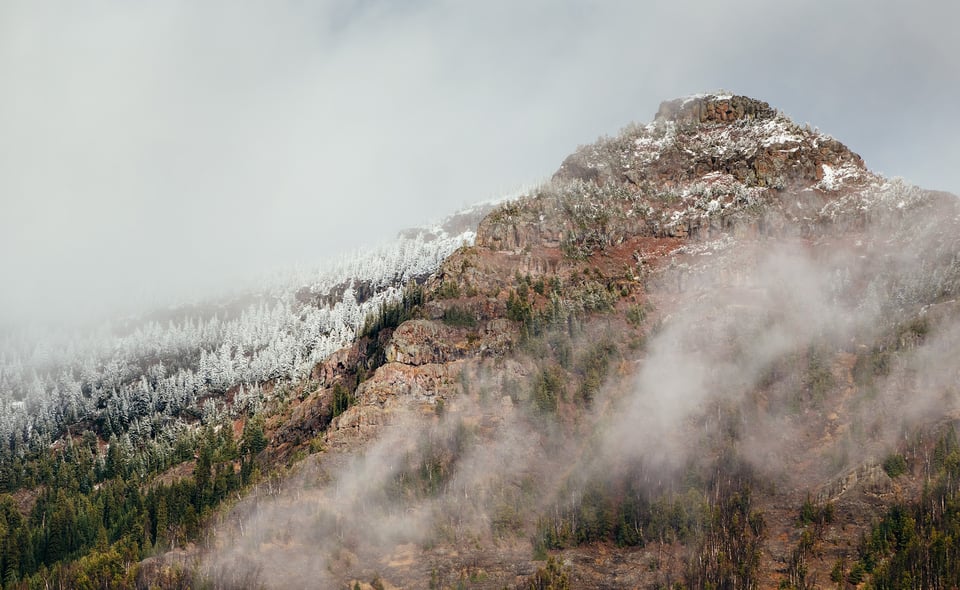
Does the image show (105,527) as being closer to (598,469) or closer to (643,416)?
(598,469)

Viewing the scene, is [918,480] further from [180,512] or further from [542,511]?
[180,512]

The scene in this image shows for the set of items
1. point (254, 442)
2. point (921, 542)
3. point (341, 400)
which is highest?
point (341, 400)

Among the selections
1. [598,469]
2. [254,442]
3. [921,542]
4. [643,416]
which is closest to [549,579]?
[598,469]

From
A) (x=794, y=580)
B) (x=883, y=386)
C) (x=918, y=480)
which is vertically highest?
(x=883, y=386)

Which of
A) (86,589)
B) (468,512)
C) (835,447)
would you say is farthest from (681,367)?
(86,589)

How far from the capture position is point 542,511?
160 m

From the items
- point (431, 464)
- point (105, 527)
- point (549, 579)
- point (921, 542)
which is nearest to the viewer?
point (921, 542)

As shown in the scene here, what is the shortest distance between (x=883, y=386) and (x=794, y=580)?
5569 centimetres

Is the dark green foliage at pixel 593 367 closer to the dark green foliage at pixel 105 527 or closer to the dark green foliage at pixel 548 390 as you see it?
the dark green foliage at pixel 548 390

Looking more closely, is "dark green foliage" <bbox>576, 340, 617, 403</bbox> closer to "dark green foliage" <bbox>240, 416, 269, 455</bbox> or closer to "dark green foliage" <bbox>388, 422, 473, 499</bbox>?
"dark green foliage" <bbox>388, 422, 473, 499</bbox>

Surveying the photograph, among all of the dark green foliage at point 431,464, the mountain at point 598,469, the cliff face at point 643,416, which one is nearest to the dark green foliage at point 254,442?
the mountain at point 598,469

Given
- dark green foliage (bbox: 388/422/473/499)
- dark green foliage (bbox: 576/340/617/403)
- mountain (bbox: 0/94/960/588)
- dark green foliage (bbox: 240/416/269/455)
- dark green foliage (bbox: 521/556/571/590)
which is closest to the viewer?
dark green foliage (bbox: 521/556/571/590)

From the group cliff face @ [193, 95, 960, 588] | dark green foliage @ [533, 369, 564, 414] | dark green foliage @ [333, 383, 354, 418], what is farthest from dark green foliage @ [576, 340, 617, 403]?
dark green foliage @ [333, 383, 354, 418]

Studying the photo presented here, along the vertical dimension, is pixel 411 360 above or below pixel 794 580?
above
